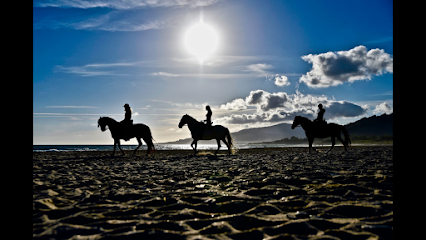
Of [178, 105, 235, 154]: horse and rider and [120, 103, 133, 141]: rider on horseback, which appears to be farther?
[178, 105, 235, 154]: horse and rider

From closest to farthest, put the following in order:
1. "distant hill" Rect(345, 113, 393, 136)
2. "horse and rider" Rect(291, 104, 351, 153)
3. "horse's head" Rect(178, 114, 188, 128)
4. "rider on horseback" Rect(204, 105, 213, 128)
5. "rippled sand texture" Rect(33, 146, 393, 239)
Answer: "rippled sand texture" Rect(33, 146, 393, 239) → "rider on horseback" Rect(204, 105, 213, 128) → "horse's head" Rect(178, 114, 188, 128) → "horse and rider" Rect(291, 104, 351, 153) → "distant hill" Rect(345, 113, 393, 136)

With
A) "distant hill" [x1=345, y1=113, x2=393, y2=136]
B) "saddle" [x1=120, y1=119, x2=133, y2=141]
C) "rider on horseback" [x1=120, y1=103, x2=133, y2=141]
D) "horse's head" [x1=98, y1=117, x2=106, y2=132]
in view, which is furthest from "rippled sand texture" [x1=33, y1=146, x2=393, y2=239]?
"distant hill" [x1=345, y1=113, x2=393, y2=136]

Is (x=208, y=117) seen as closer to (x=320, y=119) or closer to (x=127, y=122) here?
(x=127, y=122)

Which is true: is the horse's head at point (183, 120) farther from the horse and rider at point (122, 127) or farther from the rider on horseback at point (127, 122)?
the rider on horseback at point (127, 122)

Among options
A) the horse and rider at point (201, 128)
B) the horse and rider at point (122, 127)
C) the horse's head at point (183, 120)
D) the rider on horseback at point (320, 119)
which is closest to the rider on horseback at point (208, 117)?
the horse and rider at point (201, 128)

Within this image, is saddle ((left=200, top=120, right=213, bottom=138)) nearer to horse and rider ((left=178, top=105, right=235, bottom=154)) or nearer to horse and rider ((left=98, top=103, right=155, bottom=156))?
horse and rider ((left=178, top=105, right=235, bottom=154))

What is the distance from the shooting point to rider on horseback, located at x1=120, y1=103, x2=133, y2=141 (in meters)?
15.7

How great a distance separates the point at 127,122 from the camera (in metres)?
15.9

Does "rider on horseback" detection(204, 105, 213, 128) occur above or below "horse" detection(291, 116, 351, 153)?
above

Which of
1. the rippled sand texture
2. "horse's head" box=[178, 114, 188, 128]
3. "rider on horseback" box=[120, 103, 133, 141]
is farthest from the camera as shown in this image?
"horse's head" box=[178, 114, 188, 128]

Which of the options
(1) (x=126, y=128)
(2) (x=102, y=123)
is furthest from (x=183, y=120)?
(2) (x=102, y=123)
